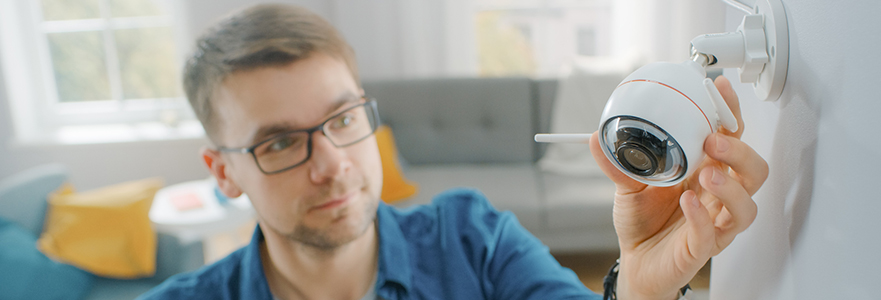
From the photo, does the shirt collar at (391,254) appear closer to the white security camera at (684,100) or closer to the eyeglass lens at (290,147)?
the eyeglass lens at (290,147)

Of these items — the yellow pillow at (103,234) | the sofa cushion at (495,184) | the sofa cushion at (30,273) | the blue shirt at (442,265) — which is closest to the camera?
the blue shirt at (442,265)

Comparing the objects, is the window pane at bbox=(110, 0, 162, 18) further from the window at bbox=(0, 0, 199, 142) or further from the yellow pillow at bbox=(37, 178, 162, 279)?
the yellow pillow at bbox=(37, 178, 162, 279)

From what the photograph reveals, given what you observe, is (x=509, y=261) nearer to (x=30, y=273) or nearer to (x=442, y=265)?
(x=442, y=265)

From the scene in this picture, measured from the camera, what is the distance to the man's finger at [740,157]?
0.38 metres

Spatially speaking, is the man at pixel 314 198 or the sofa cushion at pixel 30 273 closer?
the man at pixel 314 198

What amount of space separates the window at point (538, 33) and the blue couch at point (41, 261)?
77.0 inches

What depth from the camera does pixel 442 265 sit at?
3.37 ft

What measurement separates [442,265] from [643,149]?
2.27 ft

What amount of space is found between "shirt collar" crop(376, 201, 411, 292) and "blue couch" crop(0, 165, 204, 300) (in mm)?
1033

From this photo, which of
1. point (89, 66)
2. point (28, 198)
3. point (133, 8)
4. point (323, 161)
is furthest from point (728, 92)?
point (89, 66)

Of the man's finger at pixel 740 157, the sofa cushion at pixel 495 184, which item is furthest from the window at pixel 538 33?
the man's finger at pixel 740 157

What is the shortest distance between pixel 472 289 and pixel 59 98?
3.28 metres

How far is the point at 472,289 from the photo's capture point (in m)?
0.99

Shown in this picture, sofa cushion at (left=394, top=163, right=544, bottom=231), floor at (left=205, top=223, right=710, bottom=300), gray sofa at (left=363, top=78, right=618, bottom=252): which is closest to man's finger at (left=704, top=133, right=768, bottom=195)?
floor at (left=205, top=223, right=710, bottom=300)
